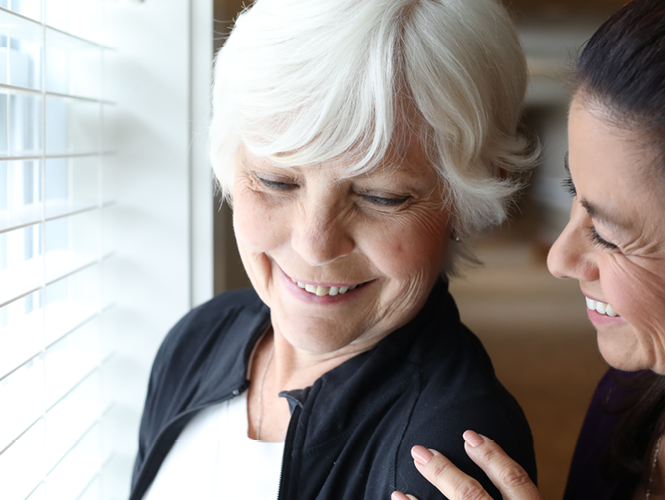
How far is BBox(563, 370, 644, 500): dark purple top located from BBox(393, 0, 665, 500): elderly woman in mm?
428

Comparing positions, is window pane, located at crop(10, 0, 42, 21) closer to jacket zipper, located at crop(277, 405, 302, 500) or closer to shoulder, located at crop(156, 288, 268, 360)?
shoulder, located at crop(156, 288, 268, 360)

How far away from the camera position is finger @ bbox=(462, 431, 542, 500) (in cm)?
84

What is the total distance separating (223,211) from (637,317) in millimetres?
1131

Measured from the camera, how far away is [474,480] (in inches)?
33.4

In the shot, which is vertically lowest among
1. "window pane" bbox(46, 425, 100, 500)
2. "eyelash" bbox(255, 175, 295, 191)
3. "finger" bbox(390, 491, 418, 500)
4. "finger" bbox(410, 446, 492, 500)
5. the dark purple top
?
"window pane" bbox(46, 425, 100, 500)

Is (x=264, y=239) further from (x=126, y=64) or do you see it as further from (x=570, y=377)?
(x=570, y=377)

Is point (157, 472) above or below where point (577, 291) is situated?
below

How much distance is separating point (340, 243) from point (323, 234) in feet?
0.12

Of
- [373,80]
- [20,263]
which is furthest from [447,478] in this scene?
[20,263]

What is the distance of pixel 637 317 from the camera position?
2.76 ft

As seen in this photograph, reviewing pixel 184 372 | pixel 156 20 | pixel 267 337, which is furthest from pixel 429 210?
pixel 156 20

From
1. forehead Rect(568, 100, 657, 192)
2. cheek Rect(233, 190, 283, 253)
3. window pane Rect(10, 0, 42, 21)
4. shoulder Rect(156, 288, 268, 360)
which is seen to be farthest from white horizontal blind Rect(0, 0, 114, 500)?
forehead Rect(568, 100, 657, 192)

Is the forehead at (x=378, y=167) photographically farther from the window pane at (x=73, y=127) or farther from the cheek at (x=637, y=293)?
the window pane at (x=73, y=127)

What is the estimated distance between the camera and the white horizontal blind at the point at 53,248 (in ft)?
3.38
